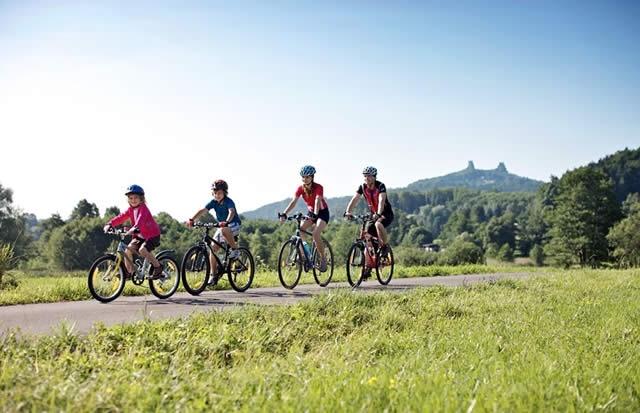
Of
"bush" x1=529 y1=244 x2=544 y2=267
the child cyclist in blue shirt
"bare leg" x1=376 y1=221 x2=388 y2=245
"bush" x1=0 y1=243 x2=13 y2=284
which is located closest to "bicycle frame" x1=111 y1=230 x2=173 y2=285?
the child cyclist in blue shirt

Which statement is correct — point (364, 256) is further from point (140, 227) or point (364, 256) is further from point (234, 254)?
point (140, 227)

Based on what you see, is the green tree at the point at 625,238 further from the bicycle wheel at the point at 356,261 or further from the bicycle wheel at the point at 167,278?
the bicycle wheel at the point at 167,278

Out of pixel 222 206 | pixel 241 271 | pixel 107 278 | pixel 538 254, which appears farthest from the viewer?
pixel 538 254

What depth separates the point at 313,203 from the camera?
9.33 metres

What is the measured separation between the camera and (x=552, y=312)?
6289 millimetres

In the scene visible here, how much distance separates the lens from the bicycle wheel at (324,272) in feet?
31.0

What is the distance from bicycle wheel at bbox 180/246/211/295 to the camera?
26.3 ft

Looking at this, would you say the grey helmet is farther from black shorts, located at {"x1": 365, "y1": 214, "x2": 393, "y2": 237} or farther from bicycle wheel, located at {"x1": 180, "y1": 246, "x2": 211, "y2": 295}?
bicycle wheel, located at {"x1": 180, "y1": 246, "x2": 211, "y2": 295}

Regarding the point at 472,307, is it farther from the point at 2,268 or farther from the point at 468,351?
the point at 2,268

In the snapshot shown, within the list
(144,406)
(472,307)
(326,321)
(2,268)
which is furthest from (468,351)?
(2,268)

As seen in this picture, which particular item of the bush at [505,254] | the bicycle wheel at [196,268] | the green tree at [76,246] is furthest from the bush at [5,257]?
the bush at [505,254]

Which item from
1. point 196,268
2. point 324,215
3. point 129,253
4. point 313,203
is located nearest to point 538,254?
point 324,215

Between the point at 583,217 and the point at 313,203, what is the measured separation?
44.8 m

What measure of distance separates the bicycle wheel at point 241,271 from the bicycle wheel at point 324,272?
4.47 ft
